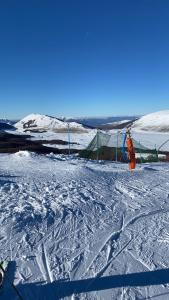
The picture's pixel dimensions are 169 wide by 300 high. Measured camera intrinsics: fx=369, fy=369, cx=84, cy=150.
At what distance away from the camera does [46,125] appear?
95312mm

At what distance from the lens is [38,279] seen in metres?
6.38

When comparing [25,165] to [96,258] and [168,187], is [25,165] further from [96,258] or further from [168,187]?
[96,258]

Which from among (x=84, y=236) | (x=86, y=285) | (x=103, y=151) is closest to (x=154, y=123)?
(x=103, y=151)

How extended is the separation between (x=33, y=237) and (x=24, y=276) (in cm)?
190

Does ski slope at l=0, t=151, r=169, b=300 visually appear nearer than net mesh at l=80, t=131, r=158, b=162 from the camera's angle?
Yes

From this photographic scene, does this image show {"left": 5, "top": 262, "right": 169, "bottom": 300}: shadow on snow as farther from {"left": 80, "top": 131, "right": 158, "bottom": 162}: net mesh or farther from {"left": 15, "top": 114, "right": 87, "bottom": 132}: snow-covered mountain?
{"left": 15, "top": 114, "right": 87, "bottom": 132}: snow-covered mountain

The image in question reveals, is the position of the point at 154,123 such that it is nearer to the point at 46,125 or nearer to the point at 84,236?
the point at 46,125

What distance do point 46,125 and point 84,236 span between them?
87.7 m

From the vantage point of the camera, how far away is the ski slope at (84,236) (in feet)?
20.6

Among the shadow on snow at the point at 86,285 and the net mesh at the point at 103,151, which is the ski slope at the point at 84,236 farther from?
the net mesh at the point at 103,151

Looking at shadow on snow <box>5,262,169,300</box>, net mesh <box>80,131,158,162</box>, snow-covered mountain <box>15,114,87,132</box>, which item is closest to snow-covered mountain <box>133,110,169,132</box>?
snow-covered mountain <box>15,114,87,132</box>

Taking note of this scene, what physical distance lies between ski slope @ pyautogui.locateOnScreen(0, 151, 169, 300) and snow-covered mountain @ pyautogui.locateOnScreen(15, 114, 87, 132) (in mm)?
70547

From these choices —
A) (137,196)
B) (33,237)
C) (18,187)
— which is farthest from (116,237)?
(18,187)

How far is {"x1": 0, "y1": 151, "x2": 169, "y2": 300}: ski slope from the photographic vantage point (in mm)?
6270
